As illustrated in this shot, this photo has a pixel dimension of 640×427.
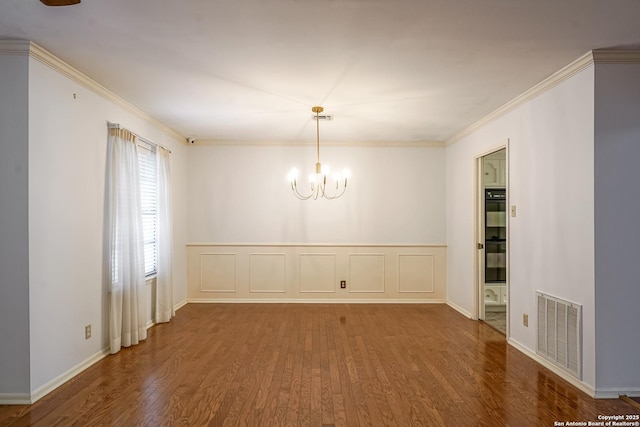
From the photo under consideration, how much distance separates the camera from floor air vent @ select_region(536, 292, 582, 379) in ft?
10.9

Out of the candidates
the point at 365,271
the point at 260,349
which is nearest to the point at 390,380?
the point at 260,349

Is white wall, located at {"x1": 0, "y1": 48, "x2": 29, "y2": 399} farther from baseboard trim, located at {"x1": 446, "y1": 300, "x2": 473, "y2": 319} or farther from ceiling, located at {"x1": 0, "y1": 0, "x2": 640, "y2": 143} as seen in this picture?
baseboard trim, located at {"x1": 446, "y1": 300, "x2": 473, "y2": 319}

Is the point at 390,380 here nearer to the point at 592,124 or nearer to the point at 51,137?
the point at 592,124

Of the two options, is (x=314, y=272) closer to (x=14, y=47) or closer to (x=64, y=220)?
(x=64, y=220)

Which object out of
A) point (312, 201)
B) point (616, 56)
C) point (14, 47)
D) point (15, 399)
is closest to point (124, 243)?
point (15, 399)

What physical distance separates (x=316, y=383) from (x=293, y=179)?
255 cm

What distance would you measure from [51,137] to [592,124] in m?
4.34

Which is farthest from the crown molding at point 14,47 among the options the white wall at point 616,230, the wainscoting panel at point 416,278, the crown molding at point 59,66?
the wainscoting panel at point 416,278

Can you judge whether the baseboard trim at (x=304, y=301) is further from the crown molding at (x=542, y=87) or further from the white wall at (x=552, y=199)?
the crown molding at (x=542, y=87)

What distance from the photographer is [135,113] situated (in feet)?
15.6

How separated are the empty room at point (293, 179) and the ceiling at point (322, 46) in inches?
0.8

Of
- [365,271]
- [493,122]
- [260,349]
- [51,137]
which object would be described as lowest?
[260,349]

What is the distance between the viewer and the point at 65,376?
3.39 m

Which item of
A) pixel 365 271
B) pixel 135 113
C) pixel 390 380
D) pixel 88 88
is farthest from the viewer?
pixel 365 271
